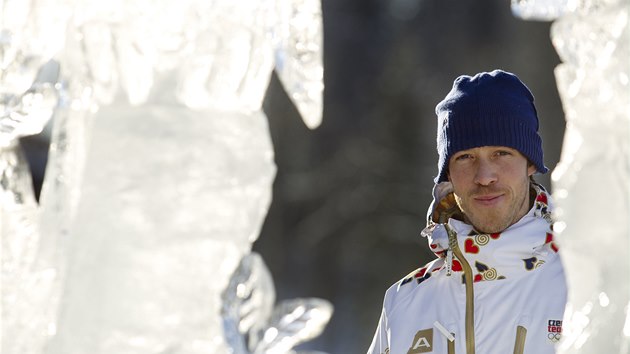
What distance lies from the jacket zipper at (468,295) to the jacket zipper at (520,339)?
9 cm

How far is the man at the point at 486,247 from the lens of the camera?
2139 millimetres

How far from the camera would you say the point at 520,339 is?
2.11m

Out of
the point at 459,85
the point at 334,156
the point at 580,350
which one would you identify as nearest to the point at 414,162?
the point at 334,156

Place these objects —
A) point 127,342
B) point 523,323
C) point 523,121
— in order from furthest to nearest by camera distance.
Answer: point 523,121, point 523,323, point 127,342

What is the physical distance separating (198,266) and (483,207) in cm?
72

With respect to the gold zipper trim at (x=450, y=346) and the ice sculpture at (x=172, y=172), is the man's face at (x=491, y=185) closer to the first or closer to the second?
the gold zipper trim at (x=450, y=346)

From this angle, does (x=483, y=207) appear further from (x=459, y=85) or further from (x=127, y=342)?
(x=127, y=342)

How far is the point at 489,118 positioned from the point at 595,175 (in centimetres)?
79

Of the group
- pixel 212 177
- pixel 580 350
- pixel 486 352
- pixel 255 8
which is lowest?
pixel 486 352

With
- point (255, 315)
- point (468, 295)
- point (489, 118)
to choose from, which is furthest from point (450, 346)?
point (255, 315)

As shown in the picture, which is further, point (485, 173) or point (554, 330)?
point (485, 173)

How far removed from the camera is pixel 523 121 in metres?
2.28

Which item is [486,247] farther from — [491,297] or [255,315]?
[255,315]

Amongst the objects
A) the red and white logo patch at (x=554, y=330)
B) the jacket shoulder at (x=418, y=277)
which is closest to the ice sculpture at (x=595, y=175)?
the red and white logo patch at (x=554, y=330)
